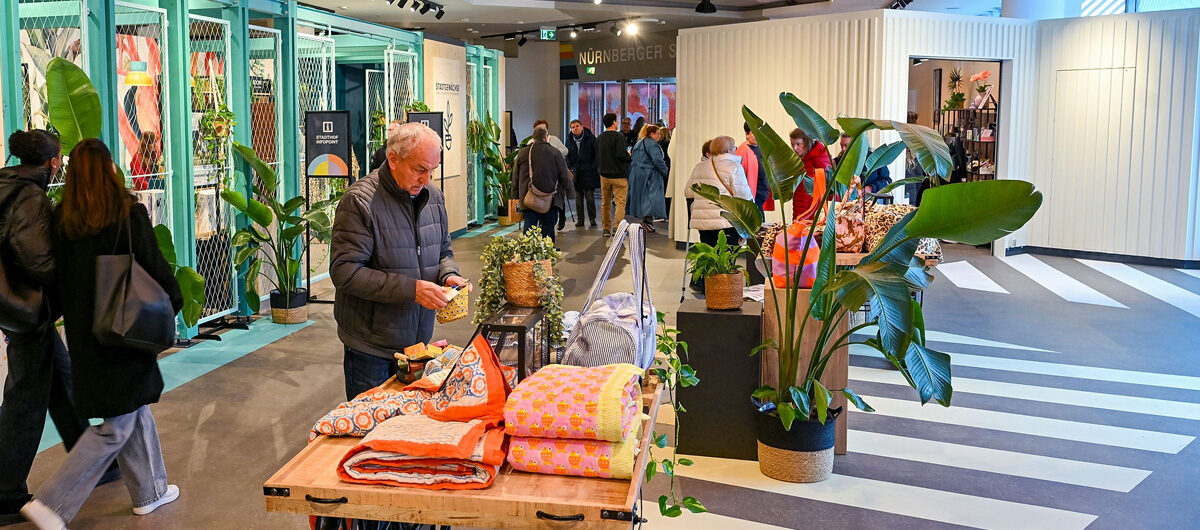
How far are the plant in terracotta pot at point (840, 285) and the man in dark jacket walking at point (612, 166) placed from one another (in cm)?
823

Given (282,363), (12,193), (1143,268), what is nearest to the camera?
(12,193)

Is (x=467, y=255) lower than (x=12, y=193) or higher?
lower

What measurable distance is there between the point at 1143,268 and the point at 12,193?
1025 centimetres

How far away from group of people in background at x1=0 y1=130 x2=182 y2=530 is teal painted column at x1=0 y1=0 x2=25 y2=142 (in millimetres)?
1498

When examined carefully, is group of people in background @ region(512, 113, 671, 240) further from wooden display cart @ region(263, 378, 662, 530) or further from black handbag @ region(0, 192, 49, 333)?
wooden display cart @ region(263, 378, 662, 530)

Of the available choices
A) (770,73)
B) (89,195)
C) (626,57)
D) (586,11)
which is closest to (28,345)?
(89,195)

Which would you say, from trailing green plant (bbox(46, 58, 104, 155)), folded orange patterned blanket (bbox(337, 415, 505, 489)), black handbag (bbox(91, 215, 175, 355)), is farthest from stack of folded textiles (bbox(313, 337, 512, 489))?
trailing green plant (bbox(46, 58, 104, 155))

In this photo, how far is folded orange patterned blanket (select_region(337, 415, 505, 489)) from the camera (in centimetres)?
226

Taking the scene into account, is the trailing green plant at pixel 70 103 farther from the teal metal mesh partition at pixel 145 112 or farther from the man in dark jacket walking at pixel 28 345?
the teal metal mesh partition at pixel 145 112

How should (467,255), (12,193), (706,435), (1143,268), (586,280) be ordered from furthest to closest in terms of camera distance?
(467,255)
(1143,268)
(586,280)
(706,435)
(12,193)

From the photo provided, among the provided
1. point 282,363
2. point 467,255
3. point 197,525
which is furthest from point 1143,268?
point 197,525

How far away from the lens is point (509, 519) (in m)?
2.21

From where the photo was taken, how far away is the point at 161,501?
411cm

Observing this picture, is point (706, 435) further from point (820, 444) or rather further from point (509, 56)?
point (509, 56)
